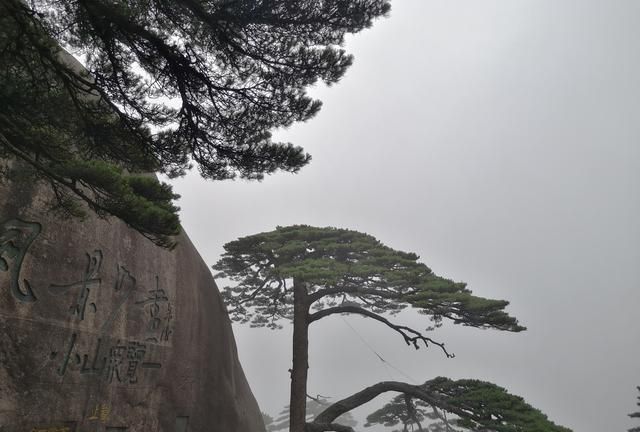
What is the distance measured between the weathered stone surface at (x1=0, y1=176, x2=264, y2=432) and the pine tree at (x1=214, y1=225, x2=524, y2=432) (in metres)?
1.61

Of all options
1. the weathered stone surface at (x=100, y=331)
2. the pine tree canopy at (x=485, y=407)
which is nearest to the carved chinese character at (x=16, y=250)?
the weathered stone surface at (x=100, y=331)

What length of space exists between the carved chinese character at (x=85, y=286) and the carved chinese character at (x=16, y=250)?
361 millimetres

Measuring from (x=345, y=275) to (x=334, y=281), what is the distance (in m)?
0.71

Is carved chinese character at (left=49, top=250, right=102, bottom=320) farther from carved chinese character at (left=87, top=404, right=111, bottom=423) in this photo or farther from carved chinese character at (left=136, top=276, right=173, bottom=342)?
carved chinese character at (left=87, top=404, right=111, bottom=423)

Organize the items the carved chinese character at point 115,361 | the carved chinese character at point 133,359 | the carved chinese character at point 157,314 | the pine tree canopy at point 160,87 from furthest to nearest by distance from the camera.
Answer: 1. the carved chinese character at point 157,314
2. the carved chinese character at point 133,359
3. the carved chinese character at point 115,361
4. the pine tree canopy at point 160,87

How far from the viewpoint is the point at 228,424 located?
846 centimetres

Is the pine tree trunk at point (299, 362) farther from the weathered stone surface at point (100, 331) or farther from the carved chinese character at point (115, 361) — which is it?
the carved chinese character at point (115, 361)

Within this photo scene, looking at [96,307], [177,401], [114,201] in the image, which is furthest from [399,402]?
[114,201]

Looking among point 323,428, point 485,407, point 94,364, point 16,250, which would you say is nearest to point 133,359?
point 94,364

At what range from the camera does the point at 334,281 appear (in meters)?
7.42

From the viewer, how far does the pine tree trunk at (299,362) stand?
798cm

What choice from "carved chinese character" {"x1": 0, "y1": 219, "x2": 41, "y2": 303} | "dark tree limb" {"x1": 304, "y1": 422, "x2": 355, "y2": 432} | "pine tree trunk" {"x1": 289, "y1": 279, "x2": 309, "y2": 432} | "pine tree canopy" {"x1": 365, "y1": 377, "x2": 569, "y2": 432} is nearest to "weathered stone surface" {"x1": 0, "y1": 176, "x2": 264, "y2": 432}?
"carved chinese character" {"x1": 0, "y1": 219, "x2": 41, "y2": 303}

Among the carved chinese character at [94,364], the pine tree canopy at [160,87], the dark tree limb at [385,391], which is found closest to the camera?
the pine tree canopy at [160,87]

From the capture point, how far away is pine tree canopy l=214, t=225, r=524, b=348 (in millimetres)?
7090
